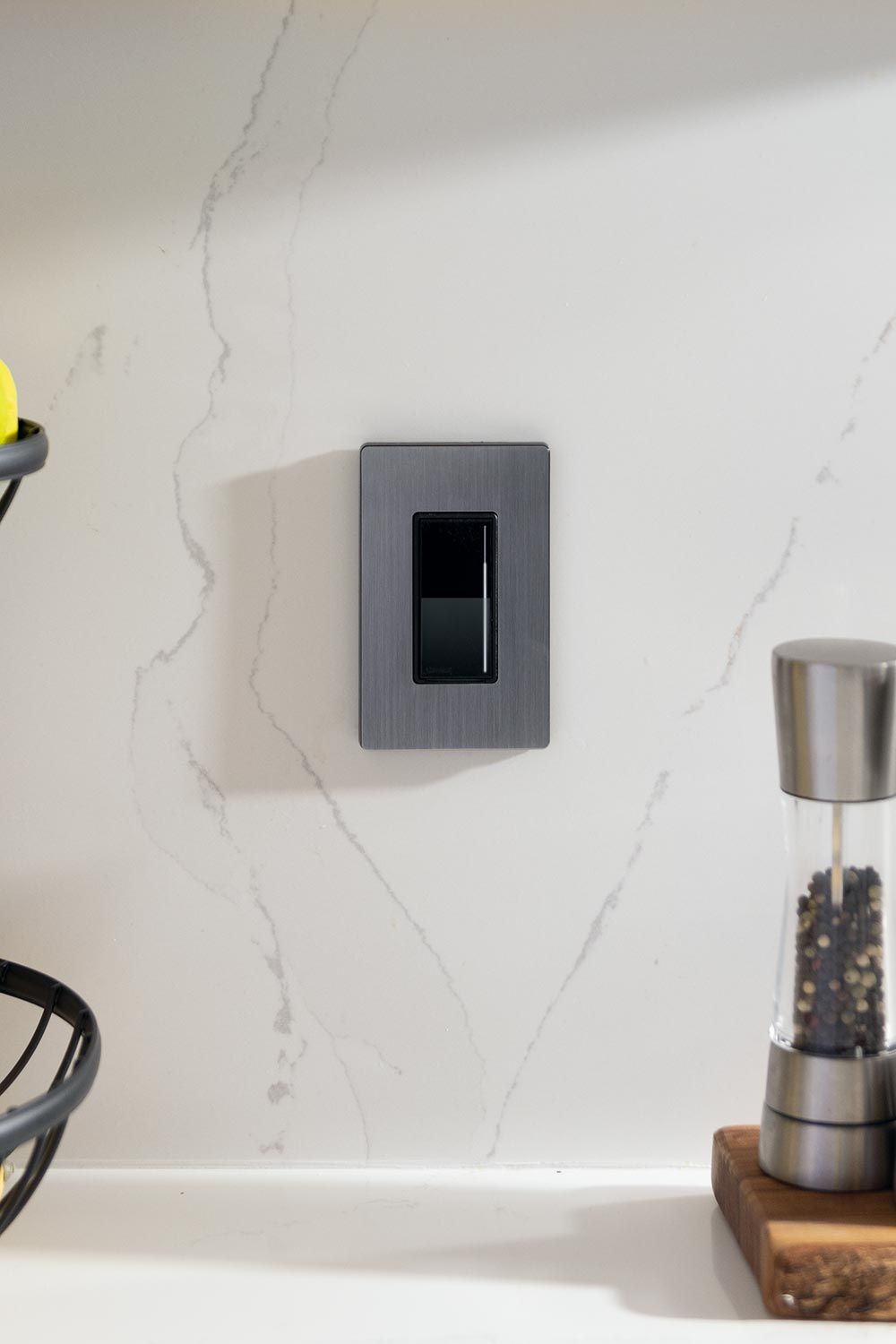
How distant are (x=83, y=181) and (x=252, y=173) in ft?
0.34

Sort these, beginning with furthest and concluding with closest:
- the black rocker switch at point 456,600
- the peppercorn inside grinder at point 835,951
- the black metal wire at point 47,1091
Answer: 1. the black rocker switch at point 456,600
2. the peppercorn inside grinder at point 835,951
3. the black metal wire at point 47,1091

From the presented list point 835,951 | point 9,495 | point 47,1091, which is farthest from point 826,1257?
point 9,495

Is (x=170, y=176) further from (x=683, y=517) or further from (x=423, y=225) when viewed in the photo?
(x=683, y=517)

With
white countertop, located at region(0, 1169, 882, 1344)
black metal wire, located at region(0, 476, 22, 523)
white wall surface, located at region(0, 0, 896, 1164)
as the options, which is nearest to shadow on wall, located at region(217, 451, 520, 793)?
white wall surface, located at region(0, 0, 896, 1164)

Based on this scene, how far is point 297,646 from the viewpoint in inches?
32.1

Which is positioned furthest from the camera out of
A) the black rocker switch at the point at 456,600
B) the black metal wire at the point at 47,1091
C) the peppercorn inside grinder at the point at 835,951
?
the black rocker switch at the point at 456,600

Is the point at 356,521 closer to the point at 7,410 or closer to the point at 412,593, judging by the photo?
the point at 412,593

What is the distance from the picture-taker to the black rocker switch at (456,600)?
0.80 m

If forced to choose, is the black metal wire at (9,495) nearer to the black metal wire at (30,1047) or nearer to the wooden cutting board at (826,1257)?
the black metal wire at (30,1047)

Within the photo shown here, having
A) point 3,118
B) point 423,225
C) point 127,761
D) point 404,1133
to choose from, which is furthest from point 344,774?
point 3,118

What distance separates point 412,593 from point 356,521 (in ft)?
0.20

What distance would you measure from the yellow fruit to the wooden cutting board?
57 centimetres

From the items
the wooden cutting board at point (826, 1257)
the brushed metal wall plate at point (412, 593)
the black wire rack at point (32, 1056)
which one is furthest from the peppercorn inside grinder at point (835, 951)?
the black wire rack at point (32, 1056)

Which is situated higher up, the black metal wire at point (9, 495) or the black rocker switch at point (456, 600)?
the black metal wire at point (9, 495)
